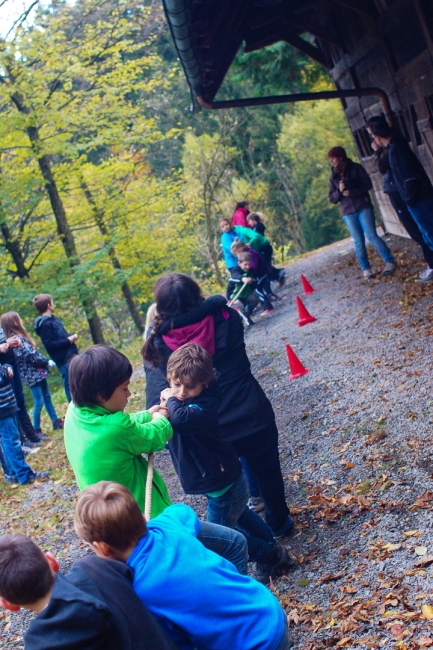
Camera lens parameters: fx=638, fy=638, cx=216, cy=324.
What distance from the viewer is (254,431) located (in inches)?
166

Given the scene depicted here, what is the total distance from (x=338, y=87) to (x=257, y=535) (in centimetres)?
1111

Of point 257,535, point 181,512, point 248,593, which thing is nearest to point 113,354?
point 181,512

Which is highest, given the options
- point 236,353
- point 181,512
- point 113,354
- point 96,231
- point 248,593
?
point 96,231

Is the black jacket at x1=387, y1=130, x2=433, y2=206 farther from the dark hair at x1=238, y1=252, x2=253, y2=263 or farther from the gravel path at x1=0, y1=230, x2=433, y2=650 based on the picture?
the dark hair at x1=238, y1=252, x2=253, y2=263

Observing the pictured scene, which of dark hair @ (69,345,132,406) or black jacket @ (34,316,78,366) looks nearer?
dark hair @ (69,345,132,406)

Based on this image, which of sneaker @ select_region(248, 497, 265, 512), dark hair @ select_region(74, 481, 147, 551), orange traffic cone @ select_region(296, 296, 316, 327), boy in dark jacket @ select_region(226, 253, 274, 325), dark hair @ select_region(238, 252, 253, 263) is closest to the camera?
dark hair @ select_region(74, 481, 147, 551)

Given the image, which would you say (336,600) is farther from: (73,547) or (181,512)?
(73,547)

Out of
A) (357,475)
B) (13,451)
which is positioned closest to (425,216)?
(357,475)

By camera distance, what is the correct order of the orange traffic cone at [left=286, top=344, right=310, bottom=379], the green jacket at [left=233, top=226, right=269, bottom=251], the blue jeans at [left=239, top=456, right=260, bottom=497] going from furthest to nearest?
the green jacket at [left=233, top=226, right=269, bottom=251] → the orange traffic cone at [left=286, top=344, right=310, bottom=379] → the blue jeans at [left=239, top=456, right=260, bottom=497]

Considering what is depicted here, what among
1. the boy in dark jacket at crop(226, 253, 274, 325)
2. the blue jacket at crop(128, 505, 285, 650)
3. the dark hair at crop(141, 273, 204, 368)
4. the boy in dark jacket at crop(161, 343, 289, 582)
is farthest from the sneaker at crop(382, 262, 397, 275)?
the blue jacket at crop(128, 505, 285, 650)

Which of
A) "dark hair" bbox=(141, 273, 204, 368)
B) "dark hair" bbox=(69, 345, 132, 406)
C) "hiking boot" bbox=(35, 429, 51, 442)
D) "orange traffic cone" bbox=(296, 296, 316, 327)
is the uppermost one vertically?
"dark hair" bbox=(141, 273, 204, 368)

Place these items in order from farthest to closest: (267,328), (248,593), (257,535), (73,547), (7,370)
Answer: (267,328)
(7,370)
(73,547)
(257,535)
(248,593)

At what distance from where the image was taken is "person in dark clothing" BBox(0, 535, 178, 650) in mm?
1856

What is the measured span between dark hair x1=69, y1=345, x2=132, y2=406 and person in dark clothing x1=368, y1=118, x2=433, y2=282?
5790 millimetres
